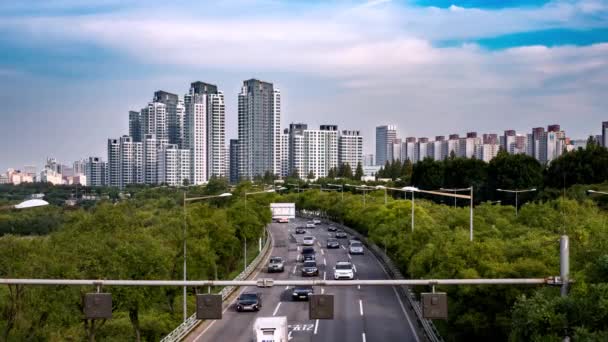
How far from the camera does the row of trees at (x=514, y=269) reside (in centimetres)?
1202

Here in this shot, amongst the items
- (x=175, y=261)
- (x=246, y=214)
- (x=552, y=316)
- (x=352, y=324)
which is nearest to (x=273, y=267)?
(x=246, y=214)

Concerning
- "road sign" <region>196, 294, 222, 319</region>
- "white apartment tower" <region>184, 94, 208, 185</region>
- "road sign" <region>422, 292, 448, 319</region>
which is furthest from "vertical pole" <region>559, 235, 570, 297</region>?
"white apartment tower" <region>184, 94, 208, 185</region>

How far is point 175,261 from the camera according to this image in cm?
3441

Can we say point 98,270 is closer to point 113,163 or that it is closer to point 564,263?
point 564,263

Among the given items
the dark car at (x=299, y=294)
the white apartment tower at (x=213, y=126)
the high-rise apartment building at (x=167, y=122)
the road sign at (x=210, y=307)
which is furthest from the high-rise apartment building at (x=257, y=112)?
the road sign at (x=210, y=307)

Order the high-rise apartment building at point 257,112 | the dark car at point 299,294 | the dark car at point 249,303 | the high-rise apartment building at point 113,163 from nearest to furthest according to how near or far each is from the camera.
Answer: the dark car at point 249,303, the dark car at point 299,294, the high-rise apartment building at point 113,163, the high-rise apartment building at point 257,112

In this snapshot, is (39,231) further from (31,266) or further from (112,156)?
(112,156)

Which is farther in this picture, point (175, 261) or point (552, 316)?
point (175, 261)

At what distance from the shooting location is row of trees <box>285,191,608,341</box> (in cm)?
1202

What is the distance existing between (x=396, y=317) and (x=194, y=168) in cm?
15848

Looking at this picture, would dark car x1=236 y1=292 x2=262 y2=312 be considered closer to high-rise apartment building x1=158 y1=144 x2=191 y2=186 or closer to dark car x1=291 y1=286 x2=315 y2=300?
dark car x1=291 y1=286 x2=315 y2=300

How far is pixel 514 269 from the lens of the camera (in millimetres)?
20891

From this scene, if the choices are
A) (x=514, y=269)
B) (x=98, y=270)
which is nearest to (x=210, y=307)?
(x=514, y=269)

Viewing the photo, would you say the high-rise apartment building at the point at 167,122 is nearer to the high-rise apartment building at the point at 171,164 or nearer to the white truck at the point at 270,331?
the high-rise apartment building at the point at 171,164
